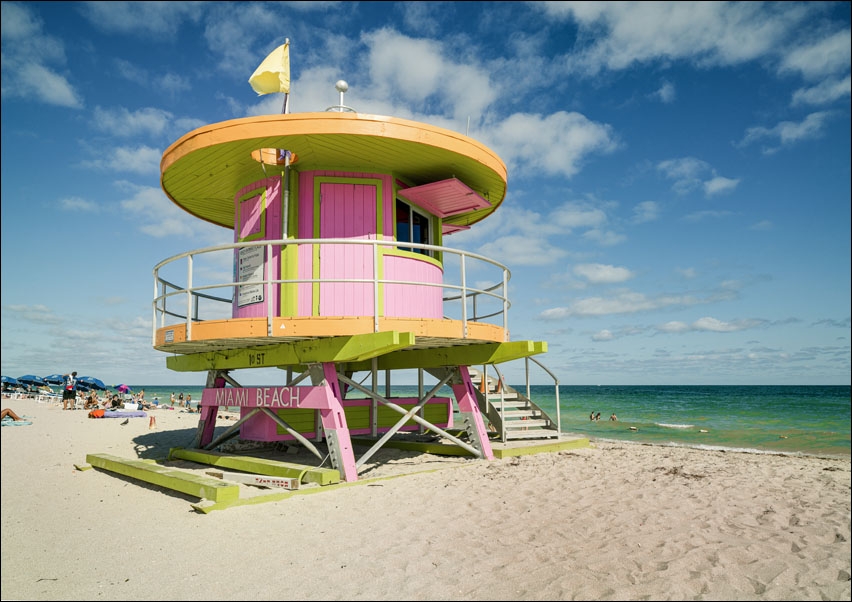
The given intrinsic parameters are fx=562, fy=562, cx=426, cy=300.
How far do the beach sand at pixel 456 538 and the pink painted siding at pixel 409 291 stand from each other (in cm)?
273

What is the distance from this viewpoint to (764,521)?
19.4 feet

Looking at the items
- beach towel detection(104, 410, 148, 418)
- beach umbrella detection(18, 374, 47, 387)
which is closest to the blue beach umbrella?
beach umbrella detection(18, 374, 47, 387)

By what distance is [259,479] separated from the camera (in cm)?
845

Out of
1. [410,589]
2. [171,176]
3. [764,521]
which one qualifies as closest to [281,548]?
[410,589]

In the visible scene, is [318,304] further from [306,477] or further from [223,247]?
[306,477]

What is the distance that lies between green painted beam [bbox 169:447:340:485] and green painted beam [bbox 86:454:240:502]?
2.91 ft

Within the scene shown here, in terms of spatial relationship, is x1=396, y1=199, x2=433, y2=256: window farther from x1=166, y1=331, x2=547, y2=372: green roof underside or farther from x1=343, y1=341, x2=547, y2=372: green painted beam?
x1=166, y1=331, x2=547, y2=372: green roof underside

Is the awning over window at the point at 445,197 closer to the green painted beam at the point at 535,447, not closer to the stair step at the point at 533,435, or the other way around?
the green painted beam at the point at 535,447

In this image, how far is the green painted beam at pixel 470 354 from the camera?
9828mm

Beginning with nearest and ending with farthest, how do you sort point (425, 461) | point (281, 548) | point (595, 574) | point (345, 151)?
point (595, 574) < point (281, 548) < point (345, 151) < point (425, 461)

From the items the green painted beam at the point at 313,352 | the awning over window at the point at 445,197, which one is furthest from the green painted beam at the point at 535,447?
the awning over window at the point at 445,197

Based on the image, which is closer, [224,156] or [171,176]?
[224,156]

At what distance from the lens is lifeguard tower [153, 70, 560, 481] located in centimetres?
841

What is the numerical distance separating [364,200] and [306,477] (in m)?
4.69
